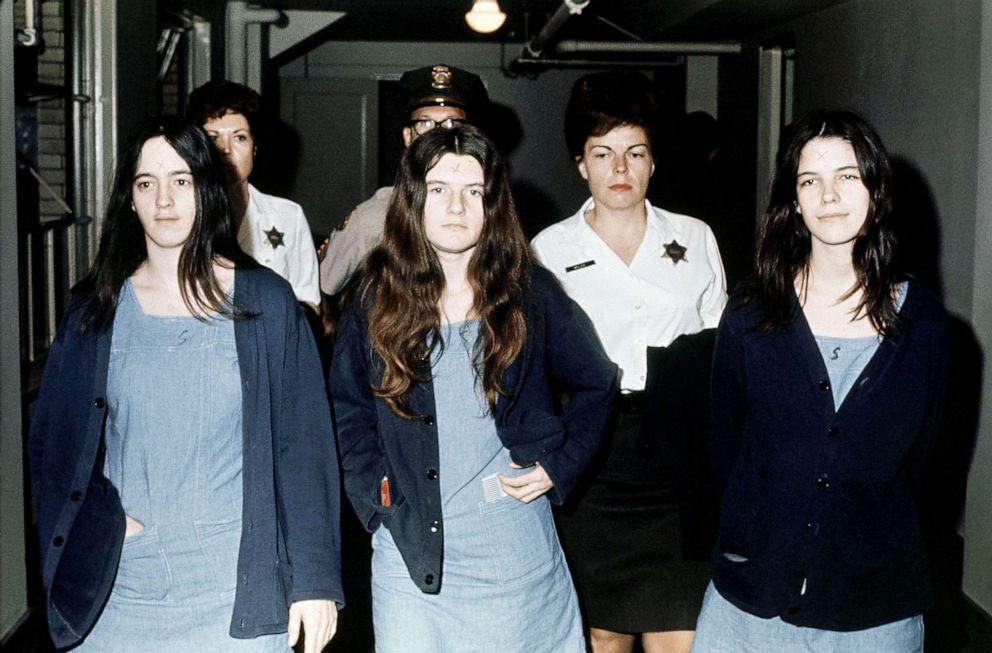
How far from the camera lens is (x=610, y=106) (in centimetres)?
288

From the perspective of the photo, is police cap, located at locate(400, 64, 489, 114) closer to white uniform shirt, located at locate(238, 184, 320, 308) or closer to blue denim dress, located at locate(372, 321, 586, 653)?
white uniform shirt, located at locate(238, 184, 320, 308)

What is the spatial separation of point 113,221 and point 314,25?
24.1 feet

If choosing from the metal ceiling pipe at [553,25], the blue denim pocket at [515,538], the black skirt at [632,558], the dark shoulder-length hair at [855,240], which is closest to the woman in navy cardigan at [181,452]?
the blue denim pocket at [515,538]

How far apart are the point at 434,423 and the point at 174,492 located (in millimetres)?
514

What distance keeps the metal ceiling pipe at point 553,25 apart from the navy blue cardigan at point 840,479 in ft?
16.7

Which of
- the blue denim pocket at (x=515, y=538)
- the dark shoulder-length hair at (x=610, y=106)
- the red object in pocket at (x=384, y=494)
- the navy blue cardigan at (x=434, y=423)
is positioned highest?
the dark shoulder-length hair at (x=610, y=106)

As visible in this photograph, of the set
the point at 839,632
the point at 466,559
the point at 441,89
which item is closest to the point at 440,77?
the point at 441,89

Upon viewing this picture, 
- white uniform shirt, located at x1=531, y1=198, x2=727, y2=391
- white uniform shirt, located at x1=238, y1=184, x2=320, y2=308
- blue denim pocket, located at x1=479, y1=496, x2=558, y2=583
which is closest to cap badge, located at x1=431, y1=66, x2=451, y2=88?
white uniform shirt, located at x1=238, y1=184, x2=320, y2=308

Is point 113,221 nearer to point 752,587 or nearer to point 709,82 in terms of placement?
point 752,587

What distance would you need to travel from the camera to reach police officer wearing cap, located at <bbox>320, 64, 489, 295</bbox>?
134 inches

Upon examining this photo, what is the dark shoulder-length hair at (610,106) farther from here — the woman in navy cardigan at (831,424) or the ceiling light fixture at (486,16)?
the ceiling light fixture at (486,16)

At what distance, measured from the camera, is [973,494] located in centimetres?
368

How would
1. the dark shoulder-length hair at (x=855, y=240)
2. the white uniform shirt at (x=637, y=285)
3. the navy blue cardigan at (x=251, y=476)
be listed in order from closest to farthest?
the navy blue cardigan at (x=251, y=476) < the dark shoulder-length hair at (x=855, y=240) < the white uniform shirt at (x=637, y=285)

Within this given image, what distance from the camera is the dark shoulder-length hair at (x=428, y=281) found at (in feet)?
7.09
